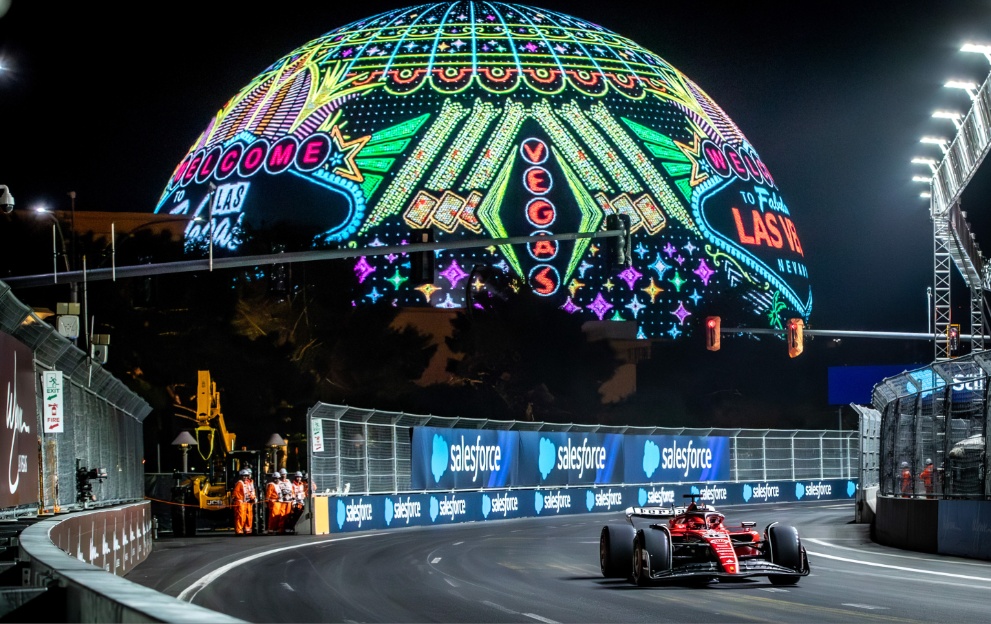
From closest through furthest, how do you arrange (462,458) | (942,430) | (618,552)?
(618,552) < (942,430) < (462,458)

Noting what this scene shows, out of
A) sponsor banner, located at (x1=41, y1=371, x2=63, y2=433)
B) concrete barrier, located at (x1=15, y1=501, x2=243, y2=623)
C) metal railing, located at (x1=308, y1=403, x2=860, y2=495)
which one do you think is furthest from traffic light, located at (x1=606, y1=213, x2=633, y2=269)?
concrete barrier, located at (x1=15, y1=501, x2=243, y2=623)

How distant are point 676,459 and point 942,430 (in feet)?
89.3

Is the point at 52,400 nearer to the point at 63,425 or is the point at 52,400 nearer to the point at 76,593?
the point at 63,425

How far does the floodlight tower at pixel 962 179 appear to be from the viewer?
3294cm

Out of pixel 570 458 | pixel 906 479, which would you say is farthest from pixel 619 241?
Answer: pixel 570 458

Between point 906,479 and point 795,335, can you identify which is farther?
point 795,335

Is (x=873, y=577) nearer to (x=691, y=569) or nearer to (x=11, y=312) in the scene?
(x=691, y=569)

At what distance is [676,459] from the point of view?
52562 millimetres

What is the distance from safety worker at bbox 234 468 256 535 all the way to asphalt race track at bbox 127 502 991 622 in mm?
3545

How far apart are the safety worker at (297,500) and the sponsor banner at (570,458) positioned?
10434mm

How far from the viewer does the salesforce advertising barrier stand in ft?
119

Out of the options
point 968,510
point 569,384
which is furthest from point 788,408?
point 968,510

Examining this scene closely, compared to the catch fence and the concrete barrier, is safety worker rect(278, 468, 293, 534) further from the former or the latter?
the concrete barrier

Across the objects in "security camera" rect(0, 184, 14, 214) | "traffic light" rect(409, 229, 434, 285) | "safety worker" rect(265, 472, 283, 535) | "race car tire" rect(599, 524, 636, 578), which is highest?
"security camera" rect(0, 184, 14, 214)
